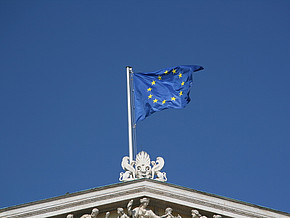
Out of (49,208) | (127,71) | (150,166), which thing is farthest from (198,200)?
(127,71)

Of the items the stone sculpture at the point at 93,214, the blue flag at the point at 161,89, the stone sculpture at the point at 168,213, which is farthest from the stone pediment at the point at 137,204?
the blue flag at the point at 161,89

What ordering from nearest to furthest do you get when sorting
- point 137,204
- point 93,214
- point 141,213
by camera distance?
point 141,213 → point 93,214 → point 137,204

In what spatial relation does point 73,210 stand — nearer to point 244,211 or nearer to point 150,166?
point 150,166

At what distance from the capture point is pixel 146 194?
24.7 metres

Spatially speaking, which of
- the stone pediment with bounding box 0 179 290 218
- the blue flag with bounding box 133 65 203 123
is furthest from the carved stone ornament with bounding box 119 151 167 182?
the blue flag with bounding box 133 65 203 123

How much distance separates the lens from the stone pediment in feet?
80.4

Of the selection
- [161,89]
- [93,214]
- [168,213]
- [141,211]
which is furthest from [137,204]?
[161,89]

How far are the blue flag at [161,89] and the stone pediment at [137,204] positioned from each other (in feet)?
16.0

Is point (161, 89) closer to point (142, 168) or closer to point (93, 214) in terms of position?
point (142, 168)

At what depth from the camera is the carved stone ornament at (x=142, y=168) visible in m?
25.7

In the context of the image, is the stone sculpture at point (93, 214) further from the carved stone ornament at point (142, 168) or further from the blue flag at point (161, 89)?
the blue flag at point (161, 89)

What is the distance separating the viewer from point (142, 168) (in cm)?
2578

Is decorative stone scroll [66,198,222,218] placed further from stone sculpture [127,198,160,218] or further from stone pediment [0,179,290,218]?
stone pediment [0,179,290,218]

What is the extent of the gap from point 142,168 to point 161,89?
4955 mm
